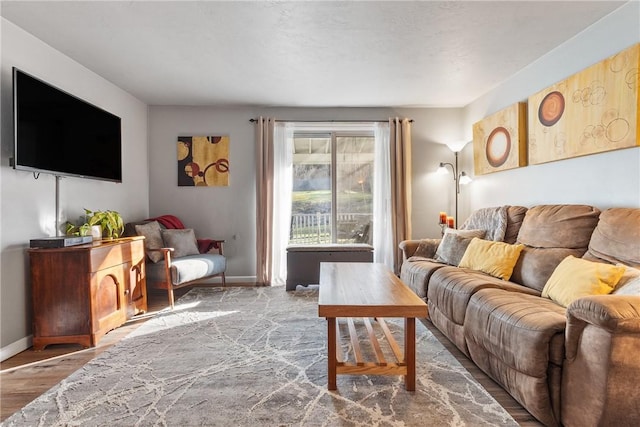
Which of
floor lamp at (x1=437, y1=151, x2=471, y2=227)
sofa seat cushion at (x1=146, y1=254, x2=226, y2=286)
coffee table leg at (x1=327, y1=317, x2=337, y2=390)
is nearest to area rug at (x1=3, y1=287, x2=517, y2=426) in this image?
coffee table leg at (x1=327, y1=317, x2=337, y2=390)

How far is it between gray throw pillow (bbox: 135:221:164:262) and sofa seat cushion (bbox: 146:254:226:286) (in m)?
0.10

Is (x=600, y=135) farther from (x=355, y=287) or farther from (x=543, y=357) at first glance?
(x=355, y=287)

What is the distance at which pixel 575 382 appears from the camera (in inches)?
57.6

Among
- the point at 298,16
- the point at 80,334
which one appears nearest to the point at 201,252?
the point at 80,334

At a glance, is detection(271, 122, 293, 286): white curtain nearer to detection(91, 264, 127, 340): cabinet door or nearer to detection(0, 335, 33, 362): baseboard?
detection(91, 264, 127, 340): cabinet door

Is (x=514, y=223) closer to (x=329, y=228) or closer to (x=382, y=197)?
(x=382, y=197)

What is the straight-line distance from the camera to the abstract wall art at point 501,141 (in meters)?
3.36

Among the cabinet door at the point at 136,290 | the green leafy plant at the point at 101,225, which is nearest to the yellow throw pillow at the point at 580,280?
the cabinet door at the point at 136,290

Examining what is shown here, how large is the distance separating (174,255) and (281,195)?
1.54 metres

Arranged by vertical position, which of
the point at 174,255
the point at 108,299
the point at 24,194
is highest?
the point at 24,194

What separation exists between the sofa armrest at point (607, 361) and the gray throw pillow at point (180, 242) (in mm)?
3692

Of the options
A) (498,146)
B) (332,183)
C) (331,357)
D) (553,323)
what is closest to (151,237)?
(332,183)

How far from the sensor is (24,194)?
101 inches

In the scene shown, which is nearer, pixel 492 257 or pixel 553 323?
pixel 553 323
